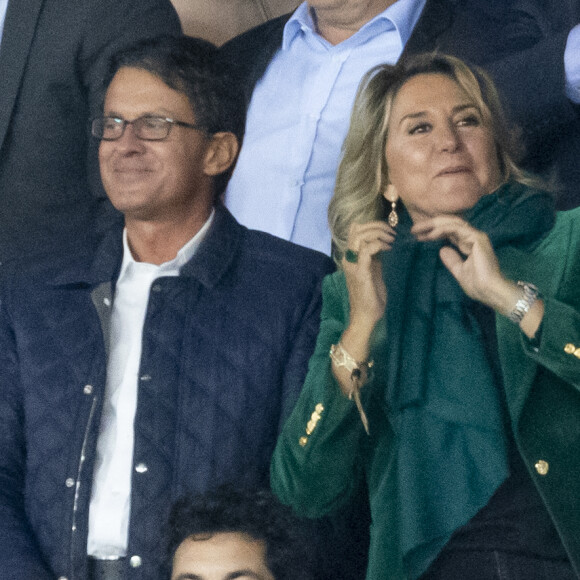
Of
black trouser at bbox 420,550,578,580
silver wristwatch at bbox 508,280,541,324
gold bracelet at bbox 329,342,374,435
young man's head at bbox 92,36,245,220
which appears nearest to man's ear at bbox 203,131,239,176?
young man's head at bbox 92,36,245,220

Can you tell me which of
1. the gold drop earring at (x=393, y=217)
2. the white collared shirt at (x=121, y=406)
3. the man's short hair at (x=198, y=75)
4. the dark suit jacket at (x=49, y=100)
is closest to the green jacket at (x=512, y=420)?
the gold drop earring at (x=393, y=217)

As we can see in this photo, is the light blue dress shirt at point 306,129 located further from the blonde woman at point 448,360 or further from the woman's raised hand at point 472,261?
the woman's raised hand at point 472,261

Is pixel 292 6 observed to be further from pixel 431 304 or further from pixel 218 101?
pixel 431 304

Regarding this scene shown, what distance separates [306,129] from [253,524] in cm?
59

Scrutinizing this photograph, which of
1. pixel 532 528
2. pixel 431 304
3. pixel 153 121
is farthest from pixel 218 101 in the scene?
pixel 532 528

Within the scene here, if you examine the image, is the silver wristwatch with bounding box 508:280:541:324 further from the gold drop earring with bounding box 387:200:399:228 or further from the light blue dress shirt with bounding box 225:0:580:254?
the light blue dress shirt with bounding box 225:0:580:254

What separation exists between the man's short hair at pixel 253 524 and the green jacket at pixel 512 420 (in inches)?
1.1

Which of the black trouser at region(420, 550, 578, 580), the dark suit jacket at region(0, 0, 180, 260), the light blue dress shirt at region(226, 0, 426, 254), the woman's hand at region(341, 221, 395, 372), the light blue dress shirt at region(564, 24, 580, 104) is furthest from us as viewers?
the dark suit jacket at region(0, 0, 180, 260)

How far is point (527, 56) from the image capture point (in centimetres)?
151

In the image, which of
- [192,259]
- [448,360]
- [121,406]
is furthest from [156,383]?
[448,360]

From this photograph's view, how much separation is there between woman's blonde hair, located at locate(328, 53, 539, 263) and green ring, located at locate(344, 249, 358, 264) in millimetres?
25

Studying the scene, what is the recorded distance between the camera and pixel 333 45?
64.3 inches

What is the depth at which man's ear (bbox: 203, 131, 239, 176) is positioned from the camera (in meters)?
1.58

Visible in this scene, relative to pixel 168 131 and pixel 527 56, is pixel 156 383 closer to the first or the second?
pixel 168 131
